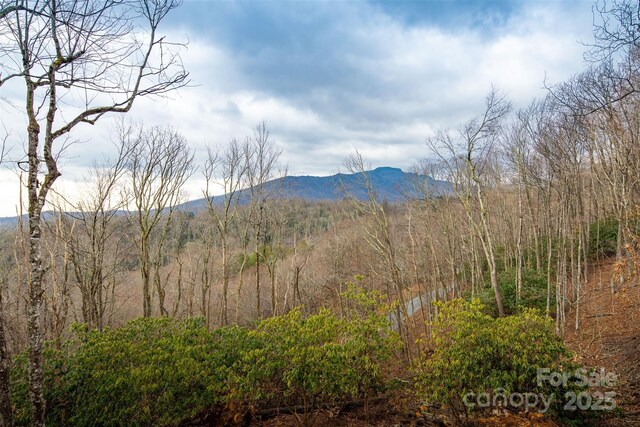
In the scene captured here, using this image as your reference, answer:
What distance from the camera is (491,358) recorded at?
4.21m

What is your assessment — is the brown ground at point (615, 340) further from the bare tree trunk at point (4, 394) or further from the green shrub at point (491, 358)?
the bare tree trunk at point (4, 394)

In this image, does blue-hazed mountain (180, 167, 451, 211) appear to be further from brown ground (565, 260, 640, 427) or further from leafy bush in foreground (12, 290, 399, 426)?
leafy bush in foreground (12, 290, 399, 426)

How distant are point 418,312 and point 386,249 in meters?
7.87

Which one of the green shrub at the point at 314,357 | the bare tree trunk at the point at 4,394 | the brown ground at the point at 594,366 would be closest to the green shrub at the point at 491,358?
the brown ground at the point at 594,366

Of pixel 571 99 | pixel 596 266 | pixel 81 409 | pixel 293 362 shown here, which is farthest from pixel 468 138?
pixel 81 409

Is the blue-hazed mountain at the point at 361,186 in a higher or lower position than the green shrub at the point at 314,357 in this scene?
higher

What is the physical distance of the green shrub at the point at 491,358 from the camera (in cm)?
404

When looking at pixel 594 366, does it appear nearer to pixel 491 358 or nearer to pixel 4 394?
pixel 491 358

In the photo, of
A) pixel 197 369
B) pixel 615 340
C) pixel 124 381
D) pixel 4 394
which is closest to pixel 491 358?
pixel 197 369

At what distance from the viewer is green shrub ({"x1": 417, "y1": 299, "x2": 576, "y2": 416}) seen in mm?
4035

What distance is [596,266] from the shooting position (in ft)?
41.0

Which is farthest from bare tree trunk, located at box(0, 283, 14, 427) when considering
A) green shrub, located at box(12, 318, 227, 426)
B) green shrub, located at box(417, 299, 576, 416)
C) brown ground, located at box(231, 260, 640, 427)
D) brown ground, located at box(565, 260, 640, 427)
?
brown ground, located at box(565, 260, 640, 427)

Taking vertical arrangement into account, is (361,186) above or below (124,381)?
above

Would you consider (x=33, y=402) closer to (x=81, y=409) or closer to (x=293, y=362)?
(x=81, y=409)
